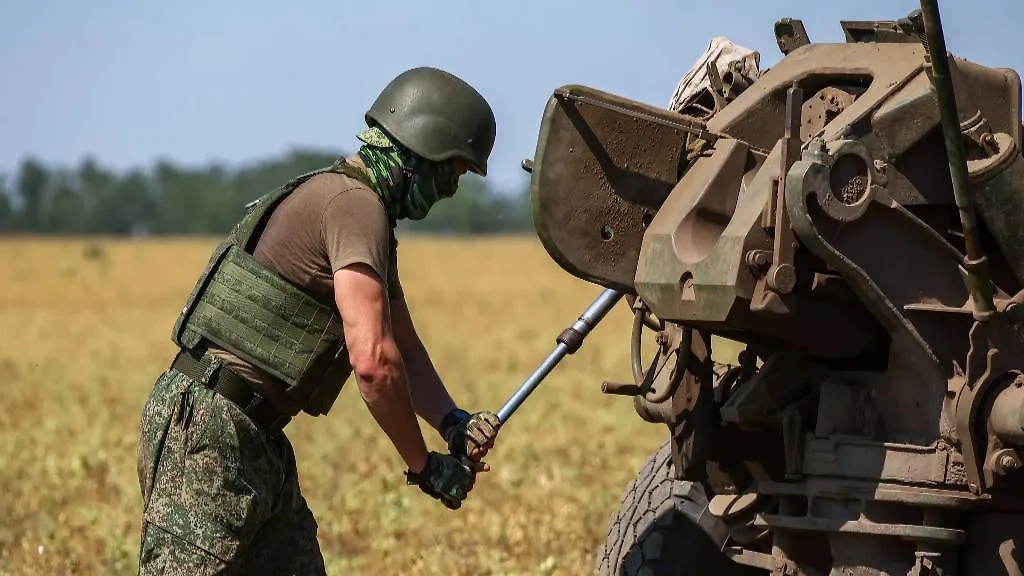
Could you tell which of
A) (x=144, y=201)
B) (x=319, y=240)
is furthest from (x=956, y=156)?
(x=144, y=201)

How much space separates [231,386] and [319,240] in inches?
21.9

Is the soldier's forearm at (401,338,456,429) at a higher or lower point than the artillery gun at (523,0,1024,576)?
lower

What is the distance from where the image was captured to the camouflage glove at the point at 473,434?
6254mm

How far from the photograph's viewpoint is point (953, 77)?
571cm

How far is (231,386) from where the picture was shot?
20.1 ft

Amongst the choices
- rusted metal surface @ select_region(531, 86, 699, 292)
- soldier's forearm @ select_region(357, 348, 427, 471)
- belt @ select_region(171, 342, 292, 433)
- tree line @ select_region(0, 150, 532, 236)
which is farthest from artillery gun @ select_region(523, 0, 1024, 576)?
tree line @ select_region(0, 150, 532, 236)

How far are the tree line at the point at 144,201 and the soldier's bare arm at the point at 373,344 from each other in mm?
95832

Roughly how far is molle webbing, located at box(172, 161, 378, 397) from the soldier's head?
6.4 inches

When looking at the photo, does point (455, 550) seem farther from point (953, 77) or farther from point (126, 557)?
point (953, 77)

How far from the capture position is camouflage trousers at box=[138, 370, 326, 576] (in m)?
6.04

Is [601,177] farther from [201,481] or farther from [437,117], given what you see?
[201,481]

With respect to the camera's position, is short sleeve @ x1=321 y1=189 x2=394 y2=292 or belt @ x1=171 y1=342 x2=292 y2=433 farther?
belt @ x1=171 y1=342 x2=292 y2=433

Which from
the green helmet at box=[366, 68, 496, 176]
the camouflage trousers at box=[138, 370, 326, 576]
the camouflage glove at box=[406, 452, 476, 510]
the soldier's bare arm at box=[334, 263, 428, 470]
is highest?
the green helmet at box=[366, 68, 496, 176]

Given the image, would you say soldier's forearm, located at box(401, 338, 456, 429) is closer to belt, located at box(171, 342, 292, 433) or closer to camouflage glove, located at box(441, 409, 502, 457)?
camouflage glove, located at box(441, 409, 502, 457)
